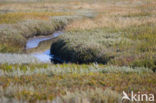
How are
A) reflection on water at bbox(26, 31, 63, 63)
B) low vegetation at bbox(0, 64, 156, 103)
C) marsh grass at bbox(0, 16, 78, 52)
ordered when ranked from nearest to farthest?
low vegetation at bbox(0, 64, 156, 103) < reflection on water at bbox(26, 31, 63, 63) < marsh grass at bbox(0, 16, 78, 52)

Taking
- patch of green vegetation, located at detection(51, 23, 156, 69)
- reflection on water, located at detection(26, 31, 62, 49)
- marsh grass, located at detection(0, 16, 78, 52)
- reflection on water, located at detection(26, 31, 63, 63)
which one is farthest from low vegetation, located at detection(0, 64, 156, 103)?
reflection on water, located at detection(26, 31, 62, 49)

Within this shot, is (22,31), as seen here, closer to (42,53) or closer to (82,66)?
(42,53)

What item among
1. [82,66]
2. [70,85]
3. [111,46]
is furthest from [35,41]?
[70,85]

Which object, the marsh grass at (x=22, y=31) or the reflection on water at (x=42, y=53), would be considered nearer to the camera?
the reflection on water at (x=42, y=53)

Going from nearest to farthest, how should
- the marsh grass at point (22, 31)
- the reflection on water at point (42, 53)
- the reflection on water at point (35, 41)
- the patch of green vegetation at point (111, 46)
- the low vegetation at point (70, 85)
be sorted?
the low vegetation at point (70, 85), the patch of green vegetation at point (111, 46), the reflection on water at point (42, 53), the marsh grass at point (22, 31), the reflection on water at point (35, 41)

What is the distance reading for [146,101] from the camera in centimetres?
674

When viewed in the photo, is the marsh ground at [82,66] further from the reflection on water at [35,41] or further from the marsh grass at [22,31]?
the reflection on water at [35,41]

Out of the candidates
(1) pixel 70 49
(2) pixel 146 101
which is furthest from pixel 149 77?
(1) pixel 70 49

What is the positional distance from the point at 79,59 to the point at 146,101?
10.5 metres

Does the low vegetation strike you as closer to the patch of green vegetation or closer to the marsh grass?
the patch of green vegetation

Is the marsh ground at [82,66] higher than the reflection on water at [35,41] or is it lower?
higher

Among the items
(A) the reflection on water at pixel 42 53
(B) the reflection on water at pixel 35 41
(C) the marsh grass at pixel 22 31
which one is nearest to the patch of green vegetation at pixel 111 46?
(A) the reflection on water at pixel 42 53

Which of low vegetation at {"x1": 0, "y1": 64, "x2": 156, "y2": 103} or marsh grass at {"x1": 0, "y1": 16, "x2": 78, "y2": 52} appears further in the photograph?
marsh grass at {"x1": 0, "y1": 16, "x2": 78, "y2": 52}

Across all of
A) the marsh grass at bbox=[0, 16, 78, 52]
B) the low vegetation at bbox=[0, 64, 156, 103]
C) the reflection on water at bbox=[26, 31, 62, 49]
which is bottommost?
the reflection on water at bbox=[26, 31, 62, 49]
